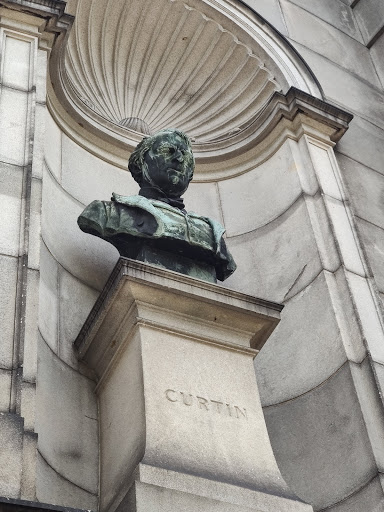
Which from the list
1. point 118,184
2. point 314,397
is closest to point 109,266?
point 118,184

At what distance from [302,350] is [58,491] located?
2.22 metres

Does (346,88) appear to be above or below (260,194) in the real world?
above

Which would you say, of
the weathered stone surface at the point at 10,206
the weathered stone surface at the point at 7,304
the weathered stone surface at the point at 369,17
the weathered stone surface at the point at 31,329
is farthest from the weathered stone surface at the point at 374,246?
the weathered stone surface at the point at 369,17

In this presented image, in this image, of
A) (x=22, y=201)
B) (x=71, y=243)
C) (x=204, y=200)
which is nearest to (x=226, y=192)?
(x=204, y=200)

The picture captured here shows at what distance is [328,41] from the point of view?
1026cm

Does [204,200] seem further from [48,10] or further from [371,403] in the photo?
[371,403]

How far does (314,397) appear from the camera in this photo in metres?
6.52

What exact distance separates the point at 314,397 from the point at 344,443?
1.47ft

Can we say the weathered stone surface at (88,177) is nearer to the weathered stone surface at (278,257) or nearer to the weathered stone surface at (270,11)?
the weathered stone surface at (278,257)

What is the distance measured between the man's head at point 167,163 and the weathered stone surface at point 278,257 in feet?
3.74

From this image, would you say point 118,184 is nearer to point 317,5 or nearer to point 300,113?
point 300,113

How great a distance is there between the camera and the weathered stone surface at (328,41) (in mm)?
10016

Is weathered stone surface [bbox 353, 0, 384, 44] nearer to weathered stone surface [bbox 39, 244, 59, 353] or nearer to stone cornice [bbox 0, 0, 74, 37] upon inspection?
stone cornice [bbox 0, 0, 74, 37]

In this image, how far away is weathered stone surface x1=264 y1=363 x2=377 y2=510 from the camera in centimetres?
604
